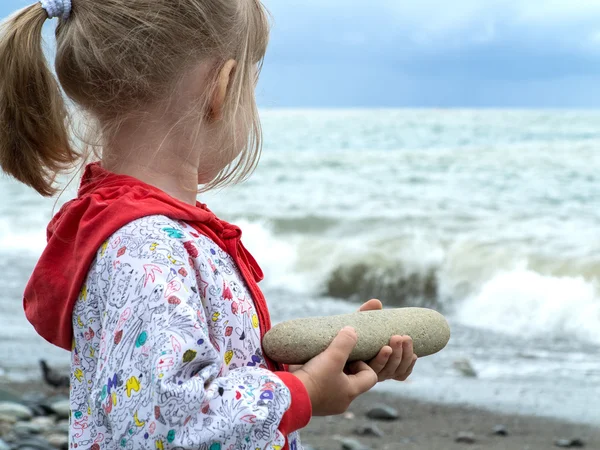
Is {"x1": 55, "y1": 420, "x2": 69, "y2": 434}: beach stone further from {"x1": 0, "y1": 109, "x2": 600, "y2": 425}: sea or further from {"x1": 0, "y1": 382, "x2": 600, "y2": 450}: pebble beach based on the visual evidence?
{"x1": 0, "y1": 109, "x2": 600, "y2": 425}: sea

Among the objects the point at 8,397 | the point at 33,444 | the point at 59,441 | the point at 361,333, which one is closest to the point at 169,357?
the point at 361,333

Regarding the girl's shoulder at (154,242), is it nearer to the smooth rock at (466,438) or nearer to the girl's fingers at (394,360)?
the girl's fingers at (394,360)

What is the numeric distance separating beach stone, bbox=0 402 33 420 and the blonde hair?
3.12m

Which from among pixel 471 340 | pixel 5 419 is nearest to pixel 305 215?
pixel 471 340

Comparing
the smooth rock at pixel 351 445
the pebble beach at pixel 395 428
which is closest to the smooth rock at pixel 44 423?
the pebble beach at pixel 395 428

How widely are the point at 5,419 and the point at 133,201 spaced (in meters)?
3.47

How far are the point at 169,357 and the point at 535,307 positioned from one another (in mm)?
6493

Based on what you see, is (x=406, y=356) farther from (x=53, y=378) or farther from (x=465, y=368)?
(x=465, y=368)

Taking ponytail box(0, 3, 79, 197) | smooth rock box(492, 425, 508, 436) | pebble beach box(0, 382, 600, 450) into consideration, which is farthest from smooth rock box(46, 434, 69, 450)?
ponytail box(0, 3, 79, 197)

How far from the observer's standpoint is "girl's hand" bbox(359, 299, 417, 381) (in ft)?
6.10

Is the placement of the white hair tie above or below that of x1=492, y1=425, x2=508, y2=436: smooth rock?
above

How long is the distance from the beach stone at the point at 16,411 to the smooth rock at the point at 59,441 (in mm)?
347

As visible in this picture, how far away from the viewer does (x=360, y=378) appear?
1.78 metres

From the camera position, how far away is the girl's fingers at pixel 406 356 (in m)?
1.90
